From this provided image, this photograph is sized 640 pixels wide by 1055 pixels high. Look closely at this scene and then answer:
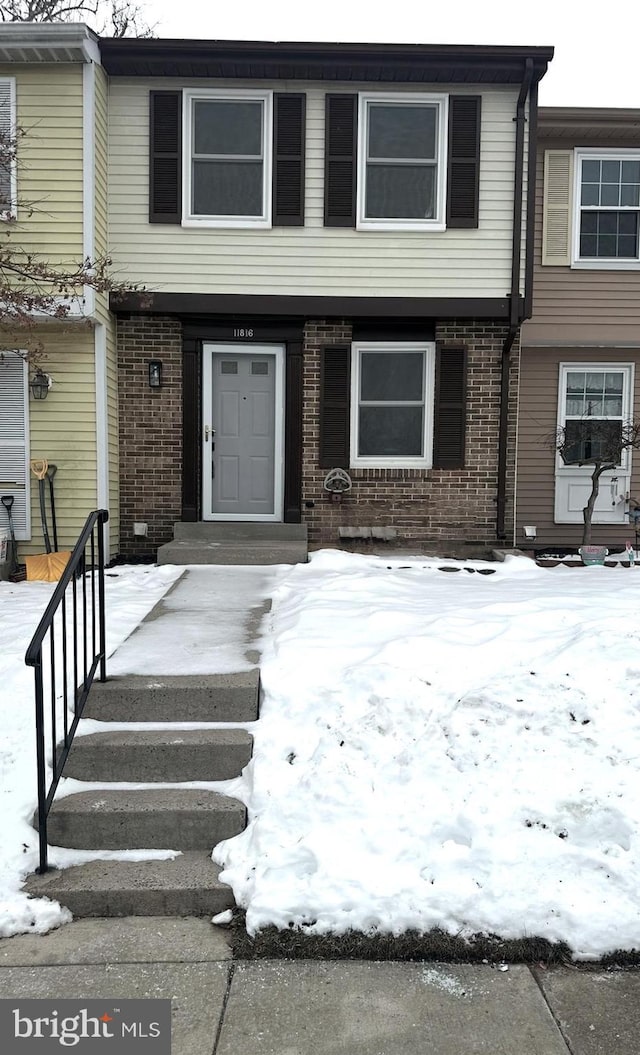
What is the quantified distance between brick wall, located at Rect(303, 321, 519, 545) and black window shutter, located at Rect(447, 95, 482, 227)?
1849 millimetres

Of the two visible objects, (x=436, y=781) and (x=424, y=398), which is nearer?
(x=436, y=781)

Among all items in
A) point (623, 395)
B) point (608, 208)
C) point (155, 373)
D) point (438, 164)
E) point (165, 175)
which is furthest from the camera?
point (623, 395)

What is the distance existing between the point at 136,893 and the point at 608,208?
1026 centimetres

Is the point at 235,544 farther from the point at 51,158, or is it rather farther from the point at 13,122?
the point at 13,122

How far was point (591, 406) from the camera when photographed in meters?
10.3

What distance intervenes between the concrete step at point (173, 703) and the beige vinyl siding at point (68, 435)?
4.62m

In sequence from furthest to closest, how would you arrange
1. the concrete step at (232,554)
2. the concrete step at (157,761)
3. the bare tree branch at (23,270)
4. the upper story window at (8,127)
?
1. the upper story window at (8,127)
2. the concrete step at (232,554)
3. the bare tree branch at (23,270)
4. the concrete step at (157,761)

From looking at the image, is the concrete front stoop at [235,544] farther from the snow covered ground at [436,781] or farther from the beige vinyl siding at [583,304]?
the beige vinyl siding at [583,304]

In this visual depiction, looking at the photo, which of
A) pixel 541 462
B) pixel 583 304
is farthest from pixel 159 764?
pixel 583 304

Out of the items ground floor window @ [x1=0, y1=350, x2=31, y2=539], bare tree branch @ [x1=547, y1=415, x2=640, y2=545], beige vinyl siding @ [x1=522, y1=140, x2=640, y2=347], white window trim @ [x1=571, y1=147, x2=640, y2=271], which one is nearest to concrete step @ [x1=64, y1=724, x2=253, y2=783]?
ground floor window @ [x1=0, y1=350, x2=31, y2=539]

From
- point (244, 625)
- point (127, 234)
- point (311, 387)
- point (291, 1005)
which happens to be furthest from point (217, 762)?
point (127, 234)

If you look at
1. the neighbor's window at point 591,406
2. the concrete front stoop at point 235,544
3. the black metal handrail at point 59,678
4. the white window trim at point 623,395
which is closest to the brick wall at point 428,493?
the concrete front stoop at point 235,544

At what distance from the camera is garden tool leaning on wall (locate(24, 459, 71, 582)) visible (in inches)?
300

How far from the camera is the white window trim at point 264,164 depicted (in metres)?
8.17
